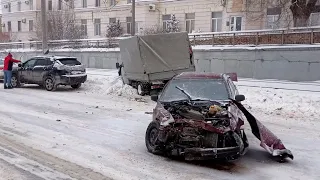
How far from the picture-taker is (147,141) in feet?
23.1

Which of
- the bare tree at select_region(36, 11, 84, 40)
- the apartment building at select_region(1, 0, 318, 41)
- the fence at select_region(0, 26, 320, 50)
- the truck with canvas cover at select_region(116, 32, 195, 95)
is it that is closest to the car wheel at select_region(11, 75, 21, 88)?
the truck with canvas cover at select_region(116, 32, 195, 95)

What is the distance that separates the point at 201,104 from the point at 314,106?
6070 mm

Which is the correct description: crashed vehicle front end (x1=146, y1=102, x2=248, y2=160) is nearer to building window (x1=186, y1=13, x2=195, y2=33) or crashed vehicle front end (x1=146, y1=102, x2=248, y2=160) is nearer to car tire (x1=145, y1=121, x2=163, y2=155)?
car tire (x1=145, y1=121, x2=163, y2=155)

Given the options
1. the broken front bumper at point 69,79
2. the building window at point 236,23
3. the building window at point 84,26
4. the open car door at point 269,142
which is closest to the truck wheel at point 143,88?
the broken front bumper at point 69,79

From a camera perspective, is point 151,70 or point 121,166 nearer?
point 121,166

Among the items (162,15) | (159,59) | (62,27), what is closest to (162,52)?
(159,59)

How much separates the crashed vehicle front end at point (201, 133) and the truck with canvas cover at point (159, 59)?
787 cm

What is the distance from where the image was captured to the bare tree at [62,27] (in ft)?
122

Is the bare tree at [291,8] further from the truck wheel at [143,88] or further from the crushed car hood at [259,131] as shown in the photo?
the crushed car hood at [259,131]

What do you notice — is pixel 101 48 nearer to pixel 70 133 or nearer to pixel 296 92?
pixel 296 92

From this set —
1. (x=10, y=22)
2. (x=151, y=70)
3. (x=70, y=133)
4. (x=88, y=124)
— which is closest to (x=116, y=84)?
(x=151, y=70)

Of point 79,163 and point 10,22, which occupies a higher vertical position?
point 10,22

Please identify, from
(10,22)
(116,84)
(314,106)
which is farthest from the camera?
(10,22)

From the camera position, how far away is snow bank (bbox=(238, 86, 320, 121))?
36.5 ft
